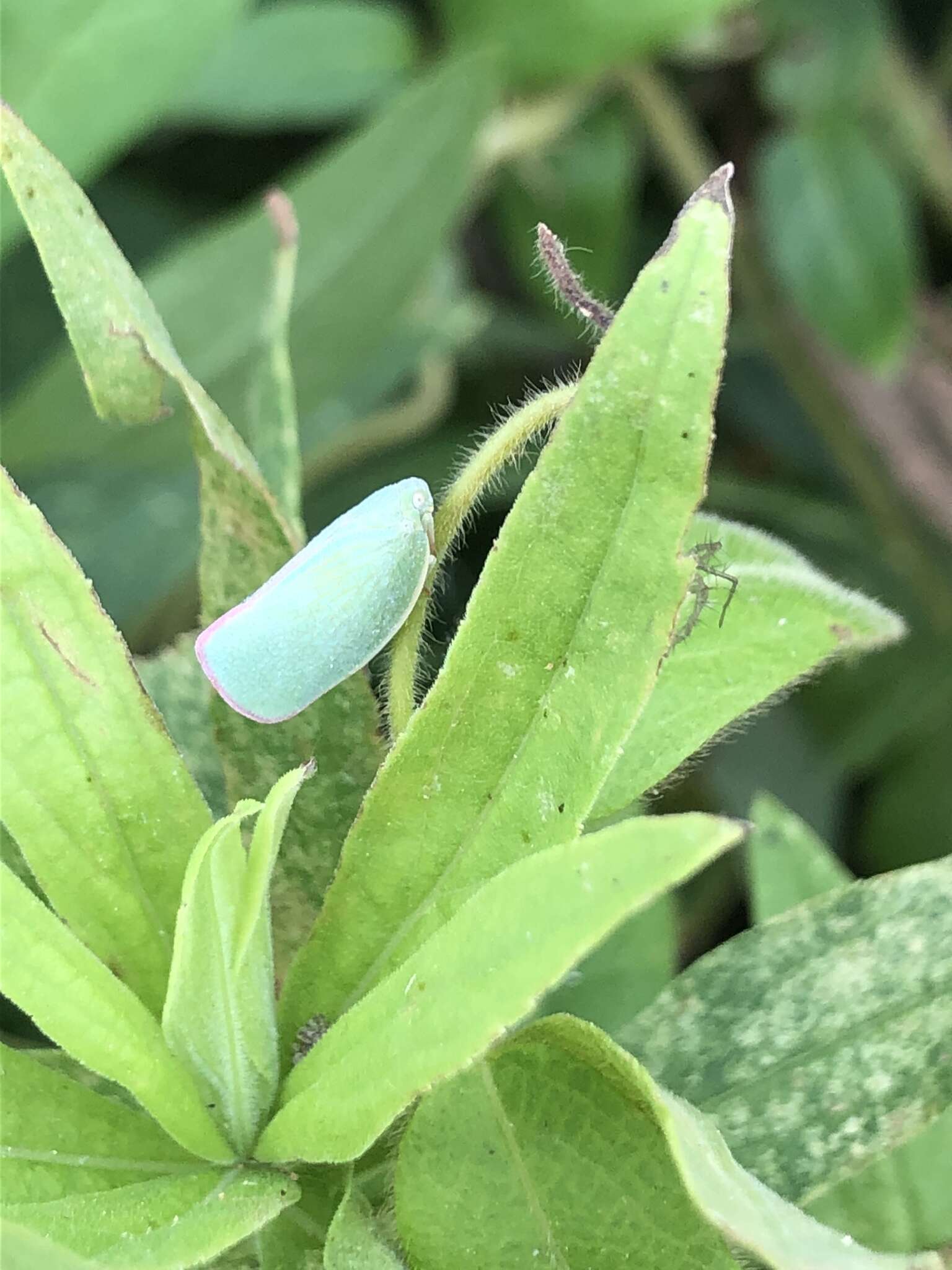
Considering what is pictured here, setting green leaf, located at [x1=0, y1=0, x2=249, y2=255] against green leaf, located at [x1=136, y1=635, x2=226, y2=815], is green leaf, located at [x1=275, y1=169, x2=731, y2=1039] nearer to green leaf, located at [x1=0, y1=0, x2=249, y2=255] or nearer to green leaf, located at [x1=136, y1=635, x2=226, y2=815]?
green leaf, located at [x1=136, y1=635, x2=226, y2=815]

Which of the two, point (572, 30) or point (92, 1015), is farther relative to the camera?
point (572, 30)

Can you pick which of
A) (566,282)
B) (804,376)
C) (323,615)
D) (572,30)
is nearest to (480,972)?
(323,615)

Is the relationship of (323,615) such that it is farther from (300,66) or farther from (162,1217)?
(300,66)

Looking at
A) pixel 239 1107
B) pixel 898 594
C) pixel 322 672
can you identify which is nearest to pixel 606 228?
pixel 898 594

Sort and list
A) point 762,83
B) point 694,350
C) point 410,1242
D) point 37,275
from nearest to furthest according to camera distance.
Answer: point 694,350
point 410,1242
point 37,275
point 762,83

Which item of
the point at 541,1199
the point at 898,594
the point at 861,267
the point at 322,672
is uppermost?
the point at 322,672

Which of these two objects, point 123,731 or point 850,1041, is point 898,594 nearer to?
point 850,1041

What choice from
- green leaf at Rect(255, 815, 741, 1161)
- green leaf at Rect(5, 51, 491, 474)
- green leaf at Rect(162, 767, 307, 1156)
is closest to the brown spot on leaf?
green leaf at Rect(162, 767, 307, 1156)
